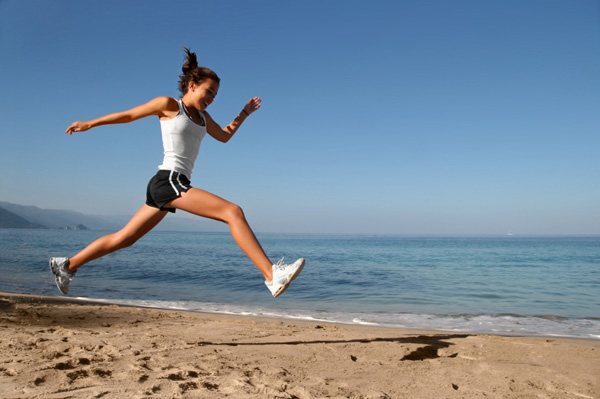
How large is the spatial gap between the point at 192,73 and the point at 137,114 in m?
0.56

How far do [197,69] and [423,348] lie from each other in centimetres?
323

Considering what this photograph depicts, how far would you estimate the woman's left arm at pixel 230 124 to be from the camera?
3.56m

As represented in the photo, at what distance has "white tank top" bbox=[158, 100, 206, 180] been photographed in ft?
10.2

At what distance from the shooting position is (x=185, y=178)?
123 inches

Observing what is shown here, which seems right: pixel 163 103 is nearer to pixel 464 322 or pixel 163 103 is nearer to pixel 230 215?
pixel 230 215

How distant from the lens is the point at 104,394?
2160mm

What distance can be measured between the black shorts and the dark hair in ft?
2.61

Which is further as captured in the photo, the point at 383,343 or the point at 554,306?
the point at 554,306

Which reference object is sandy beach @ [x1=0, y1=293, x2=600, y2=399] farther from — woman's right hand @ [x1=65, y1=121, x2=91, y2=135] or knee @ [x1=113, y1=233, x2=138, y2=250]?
woman's right hand @ [x1=65, y1=121, x2=91, y2=135]

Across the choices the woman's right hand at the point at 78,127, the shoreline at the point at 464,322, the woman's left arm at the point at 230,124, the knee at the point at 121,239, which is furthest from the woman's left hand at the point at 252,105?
the shoreline at the point at 464,322

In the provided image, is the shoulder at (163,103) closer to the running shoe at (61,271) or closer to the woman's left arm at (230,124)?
the woman's left arm at (230,124)

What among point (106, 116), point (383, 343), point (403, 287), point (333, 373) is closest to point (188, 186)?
point (106, 116)

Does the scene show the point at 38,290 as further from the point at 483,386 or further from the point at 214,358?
the point at 483,386

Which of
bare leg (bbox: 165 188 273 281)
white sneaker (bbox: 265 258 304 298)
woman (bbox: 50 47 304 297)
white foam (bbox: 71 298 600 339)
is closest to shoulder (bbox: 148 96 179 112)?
woman (bbox: 50 47 304 297)
